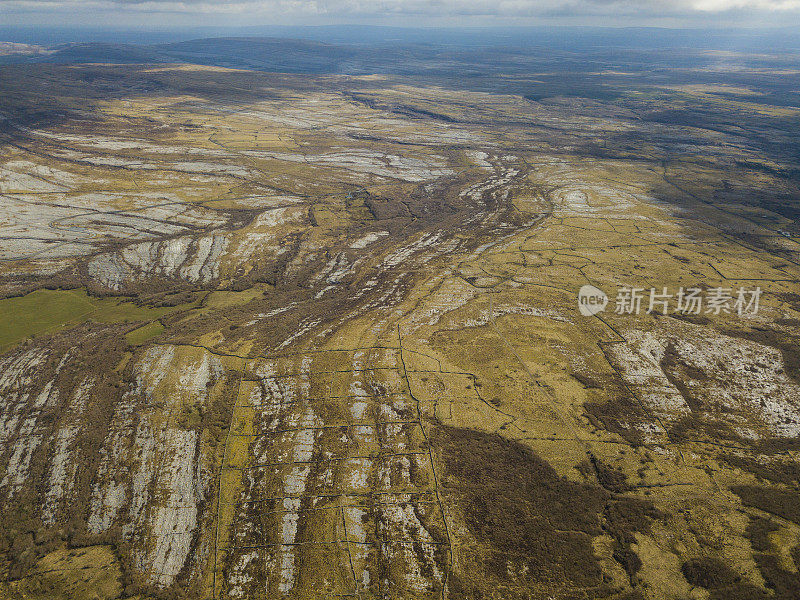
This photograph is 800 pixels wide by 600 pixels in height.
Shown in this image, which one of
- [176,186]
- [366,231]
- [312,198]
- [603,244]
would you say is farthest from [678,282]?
[176,186]

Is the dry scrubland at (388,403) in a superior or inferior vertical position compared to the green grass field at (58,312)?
superior

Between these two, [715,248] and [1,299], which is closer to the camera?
[1,299]

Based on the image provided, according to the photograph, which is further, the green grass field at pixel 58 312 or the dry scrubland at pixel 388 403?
the green grass field at pixel 58 312

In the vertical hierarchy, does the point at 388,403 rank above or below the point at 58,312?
above

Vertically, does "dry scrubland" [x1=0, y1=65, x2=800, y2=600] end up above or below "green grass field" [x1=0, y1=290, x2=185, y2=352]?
above

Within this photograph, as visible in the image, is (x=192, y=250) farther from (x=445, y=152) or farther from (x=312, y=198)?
(x=445, y=152)

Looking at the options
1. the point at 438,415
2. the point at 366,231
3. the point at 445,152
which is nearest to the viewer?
the point at 438,415

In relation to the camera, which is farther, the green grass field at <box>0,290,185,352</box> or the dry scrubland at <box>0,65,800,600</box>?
the green grass field at <box>0,290,185,352</box>

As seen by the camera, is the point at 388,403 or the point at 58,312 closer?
the point at 388,403
